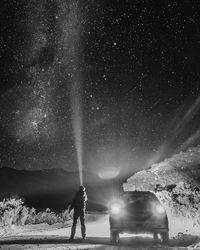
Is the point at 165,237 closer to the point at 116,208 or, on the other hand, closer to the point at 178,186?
the point at 116,208

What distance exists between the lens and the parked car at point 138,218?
41.5 ft

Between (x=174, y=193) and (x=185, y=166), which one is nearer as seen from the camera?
(x=174, y=193)

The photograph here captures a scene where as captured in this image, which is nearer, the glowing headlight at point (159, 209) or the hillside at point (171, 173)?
the glowing headlight at point (159, 209)

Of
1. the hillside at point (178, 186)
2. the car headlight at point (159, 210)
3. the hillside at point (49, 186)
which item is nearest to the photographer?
the car headlight at point (159, 210)

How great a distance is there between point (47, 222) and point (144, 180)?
15.3 m

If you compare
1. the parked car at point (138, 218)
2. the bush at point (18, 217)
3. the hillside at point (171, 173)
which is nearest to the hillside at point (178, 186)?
the hillside at point (171, 173)

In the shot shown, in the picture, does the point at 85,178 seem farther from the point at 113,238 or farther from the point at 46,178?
the point at 113,238

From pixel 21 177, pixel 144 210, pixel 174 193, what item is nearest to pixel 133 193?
pixel 144 210

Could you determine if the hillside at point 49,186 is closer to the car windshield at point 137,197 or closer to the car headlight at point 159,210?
the car windshield at point 137,197

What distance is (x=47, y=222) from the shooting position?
23.6 meters

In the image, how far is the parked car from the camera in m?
12.7

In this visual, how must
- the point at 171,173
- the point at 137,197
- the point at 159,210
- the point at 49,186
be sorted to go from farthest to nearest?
the point at 49,186 < the point at 171,173 < the point at 137,197 < the point at 159,210

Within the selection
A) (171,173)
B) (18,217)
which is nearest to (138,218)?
(18,217)

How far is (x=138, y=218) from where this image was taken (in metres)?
12.7
